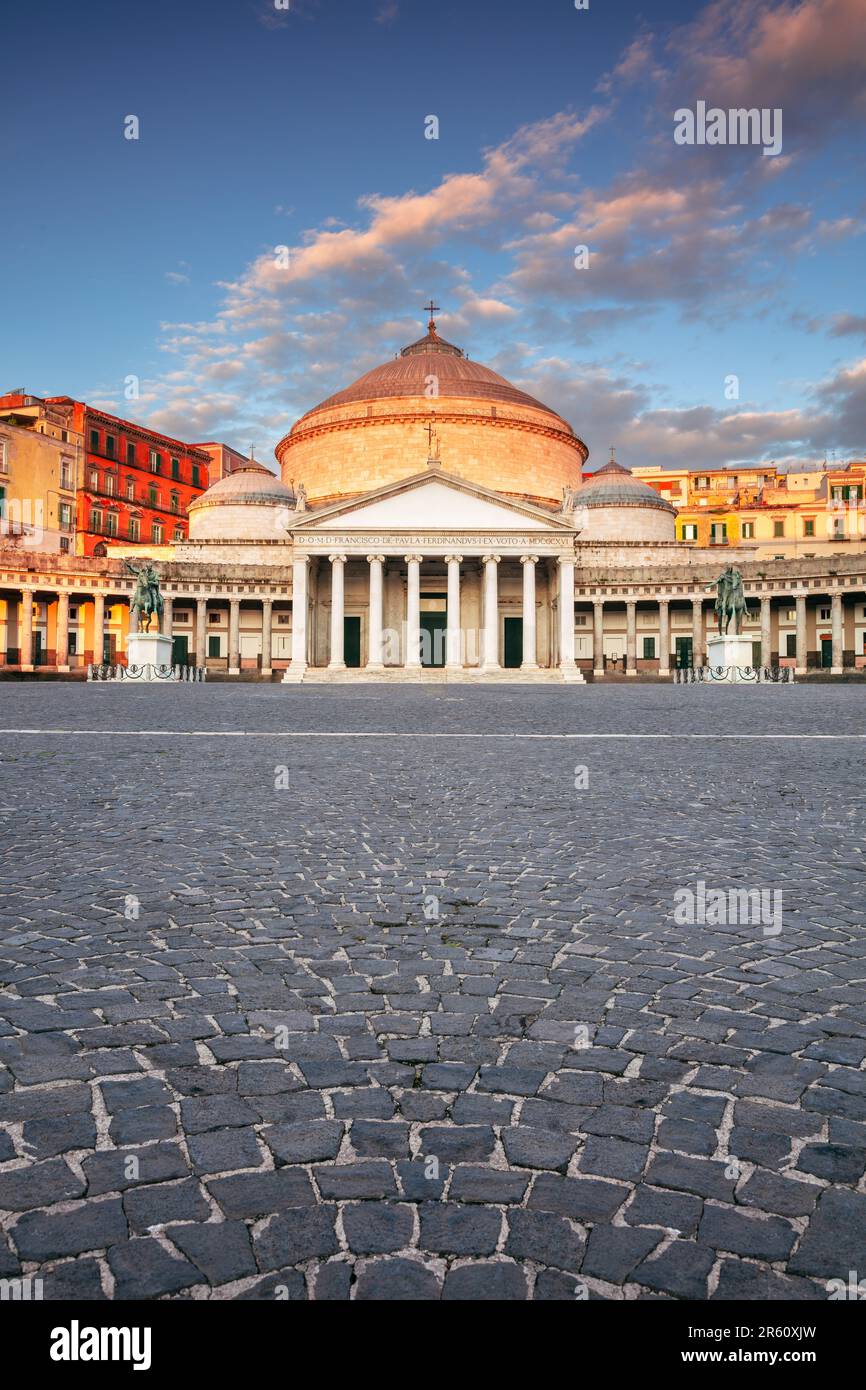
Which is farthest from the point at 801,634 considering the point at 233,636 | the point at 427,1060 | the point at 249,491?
the point at 427,1060

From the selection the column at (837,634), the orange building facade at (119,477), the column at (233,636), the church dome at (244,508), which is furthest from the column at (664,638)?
the orange building facade at (119,477)

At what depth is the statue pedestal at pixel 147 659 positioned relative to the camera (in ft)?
123

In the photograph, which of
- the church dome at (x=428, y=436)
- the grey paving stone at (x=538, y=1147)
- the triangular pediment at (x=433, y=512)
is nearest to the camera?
the grey paving stone at (x=538, y=1147)

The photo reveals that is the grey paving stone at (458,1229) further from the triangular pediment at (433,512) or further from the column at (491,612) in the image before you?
the triangular pediment at (433,512)

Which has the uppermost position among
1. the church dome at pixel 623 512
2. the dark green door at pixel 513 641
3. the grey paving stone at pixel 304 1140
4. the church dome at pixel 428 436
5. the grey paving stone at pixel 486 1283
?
the church dome at pixel 428 436

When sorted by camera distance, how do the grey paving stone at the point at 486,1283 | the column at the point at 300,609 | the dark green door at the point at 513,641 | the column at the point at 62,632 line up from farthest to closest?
the dark green door at the point at 513,641 → the column at the point at 62,632 → the column at the point at 300,609 → the grey paving stone at the point at 486,1283

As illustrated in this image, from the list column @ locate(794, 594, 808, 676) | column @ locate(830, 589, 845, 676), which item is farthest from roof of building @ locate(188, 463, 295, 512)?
column @ locate(830, 589, 845, 676)

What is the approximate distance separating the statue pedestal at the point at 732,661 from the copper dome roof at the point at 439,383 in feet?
96.2

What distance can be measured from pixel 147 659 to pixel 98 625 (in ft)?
62.7

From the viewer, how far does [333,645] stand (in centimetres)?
4934

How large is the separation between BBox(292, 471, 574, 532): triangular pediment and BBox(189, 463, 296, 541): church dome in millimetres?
14623

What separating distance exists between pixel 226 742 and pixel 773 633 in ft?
166

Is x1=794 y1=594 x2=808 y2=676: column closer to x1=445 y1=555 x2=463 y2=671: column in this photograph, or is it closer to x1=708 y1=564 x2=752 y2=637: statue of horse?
x1=708 y1=564 x2=752 y2=637: statue of horse

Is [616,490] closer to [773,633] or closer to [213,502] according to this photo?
[773,633]
